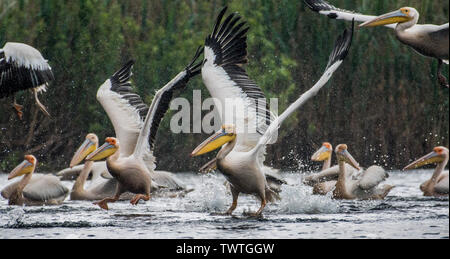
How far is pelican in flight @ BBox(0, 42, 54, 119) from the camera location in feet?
28.0

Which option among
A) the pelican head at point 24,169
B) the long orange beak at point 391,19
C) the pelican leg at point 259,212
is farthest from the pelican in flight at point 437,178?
the pelican head at point 24,169

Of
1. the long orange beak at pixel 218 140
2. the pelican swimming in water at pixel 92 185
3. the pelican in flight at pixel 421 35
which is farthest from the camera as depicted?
the pelican swimming in water at pixel 92 185

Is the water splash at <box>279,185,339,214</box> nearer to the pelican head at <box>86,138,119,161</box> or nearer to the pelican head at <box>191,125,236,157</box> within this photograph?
the pelican head at <box>191,125,236,157</box>

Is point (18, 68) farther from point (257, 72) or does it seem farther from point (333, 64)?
point (257, 72)

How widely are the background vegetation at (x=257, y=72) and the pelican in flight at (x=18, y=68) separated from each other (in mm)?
4357

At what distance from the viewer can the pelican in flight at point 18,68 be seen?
854 cm

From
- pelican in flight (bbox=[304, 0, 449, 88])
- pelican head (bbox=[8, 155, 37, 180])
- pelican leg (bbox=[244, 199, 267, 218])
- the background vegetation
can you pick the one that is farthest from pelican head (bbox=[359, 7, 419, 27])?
the background vegetation

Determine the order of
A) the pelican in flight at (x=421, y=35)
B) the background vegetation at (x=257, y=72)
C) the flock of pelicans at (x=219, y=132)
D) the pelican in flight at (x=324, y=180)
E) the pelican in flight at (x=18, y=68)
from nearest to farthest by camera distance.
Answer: the pelican in flight at (x=421, y=35) < the flock of pelicans at (x=219, y=132) < the pelican in flight at (x=18, y=68) < the pelican in flight at (x=324, y=180) < the background vegetation at (x=257, y=72)

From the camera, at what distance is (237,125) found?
8.01 metres

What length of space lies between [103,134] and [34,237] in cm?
719

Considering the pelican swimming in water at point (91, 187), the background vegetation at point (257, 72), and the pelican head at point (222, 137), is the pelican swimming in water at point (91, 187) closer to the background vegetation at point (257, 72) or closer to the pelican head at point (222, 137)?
the pelican head at point (222, 137)

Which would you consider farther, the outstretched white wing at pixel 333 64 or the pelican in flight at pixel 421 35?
the outstretched white wing at pixel 333 64

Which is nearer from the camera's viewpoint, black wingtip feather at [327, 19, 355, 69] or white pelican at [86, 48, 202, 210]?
black wingtip feather at [327, 19, 355, 69]

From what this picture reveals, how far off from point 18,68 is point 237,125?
2.32m
